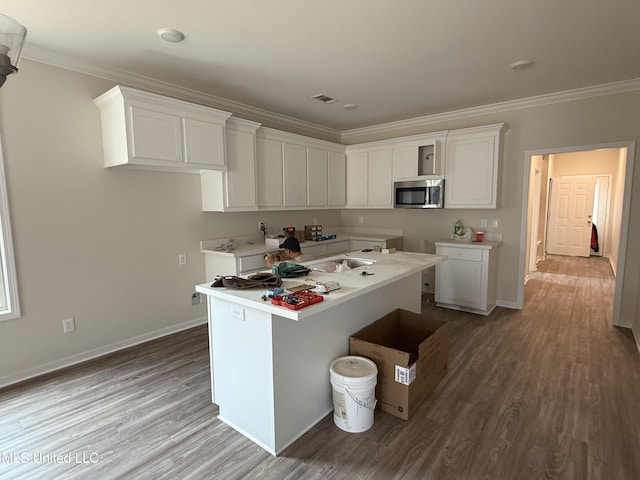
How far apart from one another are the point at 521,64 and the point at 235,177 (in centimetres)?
304

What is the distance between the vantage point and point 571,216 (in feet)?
27.5

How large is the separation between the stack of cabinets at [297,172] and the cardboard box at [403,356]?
7.57 feet

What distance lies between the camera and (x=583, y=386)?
267 cm

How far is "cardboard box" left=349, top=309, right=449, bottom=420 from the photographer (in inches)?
88.0

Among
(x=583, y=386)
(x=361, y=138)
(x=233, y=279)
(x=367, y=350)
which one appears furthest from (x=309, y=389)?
(x=361, y=138)

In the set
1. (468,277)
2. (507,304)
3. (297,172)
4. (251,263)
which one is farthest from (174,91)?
(507,304)

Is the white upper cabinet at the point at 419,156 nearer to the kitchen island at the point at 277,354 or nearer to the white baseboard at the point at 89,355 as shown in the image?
the kitchen island at the point at 277,354

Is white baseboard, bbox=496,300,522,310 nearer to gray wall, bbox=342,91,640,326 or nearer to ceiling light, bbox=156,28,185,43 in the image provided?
gray wall, bbox=342,91,640,326

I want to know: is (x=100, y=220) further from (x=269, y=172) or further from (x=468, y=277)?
(x=468, y=277)

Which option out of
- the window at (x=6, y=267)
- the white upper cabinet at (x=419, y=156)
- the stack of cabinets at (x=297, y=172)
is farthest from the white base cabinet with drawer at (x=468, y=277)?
the window at (x=6, y=267)

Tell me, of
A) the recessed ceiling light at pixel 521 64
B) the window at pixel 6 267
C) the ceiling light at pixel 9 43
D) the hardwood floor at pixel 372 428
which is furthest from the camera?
the recessed ceiling light at pixel 521 64

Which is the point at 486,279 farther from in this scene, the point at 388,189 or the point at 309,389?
the point at 309,389

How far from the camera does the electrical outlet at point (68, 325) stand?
3041 mm

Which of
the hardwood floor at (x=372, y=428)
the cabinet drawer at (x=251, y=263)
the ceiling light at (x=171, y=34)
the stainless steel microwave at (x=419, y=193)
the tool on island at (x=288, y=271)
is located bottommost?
the hardwood floor at (x=372, y=428)
